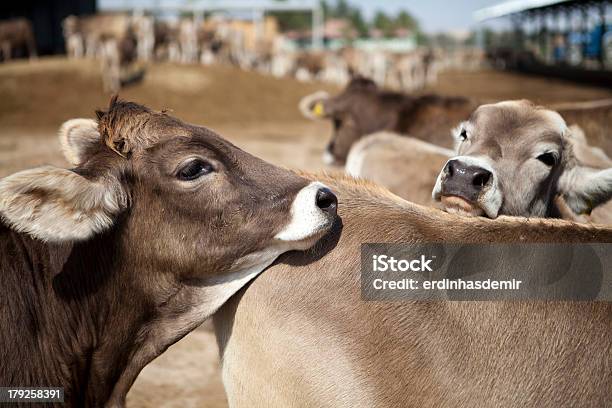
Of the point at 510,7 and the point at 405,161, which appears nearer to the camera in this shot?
the point at 405,161

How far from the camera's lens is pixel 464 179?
3889 millimetres

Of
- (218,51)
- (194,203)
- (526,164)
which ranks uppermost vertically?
(194,203)

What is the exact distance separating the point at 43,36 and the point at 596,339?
142 feet

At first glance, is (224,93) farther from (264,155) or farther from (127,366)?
(127,366)

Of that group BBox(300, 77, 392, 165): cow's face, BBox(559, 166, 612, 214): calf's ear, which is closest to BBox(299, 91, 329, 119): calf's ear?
BBox(300, 77, 392, 165): cow's face

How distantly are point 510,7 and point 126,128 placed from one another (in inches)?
1974

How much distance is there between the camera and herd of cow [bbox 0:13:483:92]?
3441 cm

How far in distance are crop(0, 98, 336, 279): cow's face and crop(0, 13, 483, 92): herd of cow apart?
30290 mm

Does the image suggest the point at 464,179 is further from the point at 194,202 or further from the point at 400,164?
the point at 400,164

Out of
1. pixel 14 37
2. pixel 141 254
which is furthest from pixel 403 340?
pixel 14 37

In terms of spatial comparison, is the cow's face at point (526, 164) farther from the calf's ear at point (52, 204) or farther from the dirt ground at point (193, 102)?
the dirt ground at point (193, 102)

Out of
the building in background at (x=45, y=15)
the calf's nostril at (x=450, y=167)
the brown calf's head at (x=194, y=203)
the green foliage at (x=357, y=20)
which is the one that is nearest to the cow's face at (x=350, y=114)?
the calf's nostril at (x=450, y=167)

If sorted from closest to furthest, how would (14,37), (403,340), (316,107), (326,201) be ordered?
(403,340), (326,201), (316,107), (14,37)

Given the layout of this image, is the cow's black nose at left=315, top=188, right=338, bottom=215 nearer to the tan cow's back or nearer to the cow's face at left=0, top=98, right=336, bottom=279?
the cow's face at left=0, top=98, right=336, bottom=279
